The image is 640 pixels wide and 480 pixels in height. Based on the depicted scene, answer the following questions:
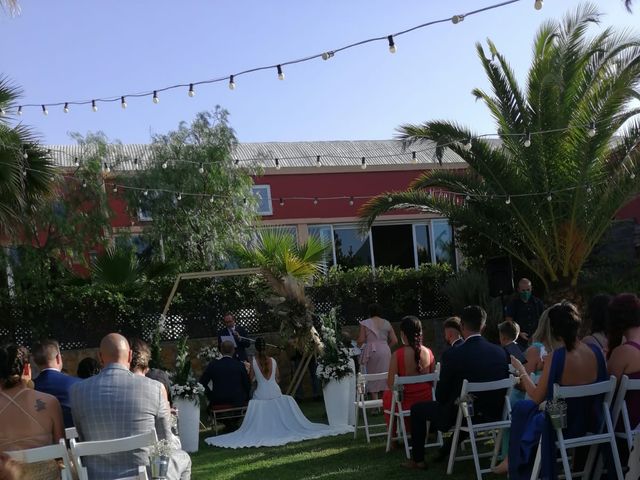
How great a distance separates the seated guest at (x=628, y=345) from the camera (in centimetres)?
576

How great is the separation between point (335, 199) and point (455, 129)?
580 centimetres

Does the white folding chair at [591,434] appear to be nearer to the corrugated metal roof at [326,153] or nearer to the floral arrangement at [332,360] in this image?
the floral arrangement at [332,360]

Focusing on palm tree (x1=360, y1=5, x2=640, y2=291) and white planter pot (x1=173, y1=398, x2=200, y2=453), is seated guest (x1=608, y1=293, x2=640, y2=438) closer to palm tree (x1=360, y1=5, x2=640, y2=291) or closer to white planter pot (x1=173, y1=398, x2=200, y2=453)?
white planter pot (x1=173, y1=398, x2=200, y2=453)

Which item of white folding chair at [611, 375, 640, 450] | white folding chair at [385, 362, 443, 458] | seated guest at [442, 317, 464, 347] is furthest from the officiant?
white folding chair at [611, 375, 640, 450]

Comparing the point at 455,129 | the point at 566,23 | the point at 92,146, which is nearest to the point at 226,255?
the point at 92,146

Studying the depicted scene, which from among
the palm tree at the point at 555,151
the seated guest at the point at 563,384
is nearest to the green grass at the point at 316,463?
the seated guest at the point at 563,384

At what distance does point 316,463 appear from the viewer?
845 centimetres

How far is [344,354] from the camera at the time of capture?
37.1 feet

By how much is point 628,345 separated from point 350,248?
15.8 meters

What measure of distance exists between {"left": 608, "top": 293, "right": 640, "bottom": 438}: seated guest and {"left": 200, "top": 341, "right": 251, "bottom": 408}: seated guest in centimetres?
649

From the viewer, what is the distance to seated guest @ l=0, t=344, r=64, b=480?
5.09 metres

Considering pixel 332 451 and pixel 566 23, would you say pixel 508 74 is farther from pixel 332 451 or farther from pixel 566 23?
pixel 332 451

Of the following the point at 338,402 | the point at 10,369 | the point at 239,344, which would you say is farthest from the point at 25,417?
the point at 239,344

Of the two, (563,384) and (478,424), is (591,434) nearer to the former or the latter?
(563,384)
